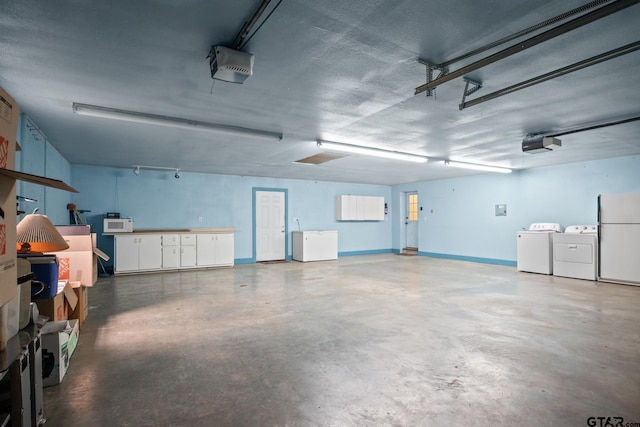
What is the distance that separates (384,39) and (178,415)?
288 centimetres

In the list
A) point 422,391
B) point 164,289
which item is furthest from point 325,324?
point 164,289

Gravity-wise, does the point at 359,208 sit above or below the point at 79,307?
above

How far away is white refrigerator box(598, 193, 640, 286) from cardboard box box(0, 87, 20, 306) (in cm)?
841

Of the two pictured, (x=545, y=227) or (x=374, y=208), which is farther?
(x=374, y=208)

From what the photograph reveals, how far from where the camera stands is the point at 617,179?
6.79 metres

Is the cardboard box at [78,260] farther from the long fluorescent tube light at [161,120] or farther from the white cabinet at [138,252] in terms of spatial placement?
the white cabinet at [138,252]

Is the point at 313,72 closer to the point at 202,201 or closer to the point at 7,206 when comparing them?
the point at 7,206

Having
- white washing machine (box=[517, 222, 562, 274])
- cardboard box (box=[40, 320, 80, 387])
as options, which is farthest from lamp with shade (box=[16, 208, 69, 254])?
white washing machine (box=[517, 222, 562, 274])

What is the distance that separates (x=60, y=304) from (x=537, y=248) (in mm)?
8384

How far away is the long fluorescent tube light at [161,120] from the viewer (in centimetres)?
368

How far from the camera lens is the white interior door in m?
9.56

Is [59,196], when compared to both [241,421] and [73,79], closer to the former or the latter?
[73,79]

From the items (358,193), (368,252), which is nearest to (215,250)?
(358,193)

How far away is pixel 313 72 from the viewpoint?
9.43 feet
